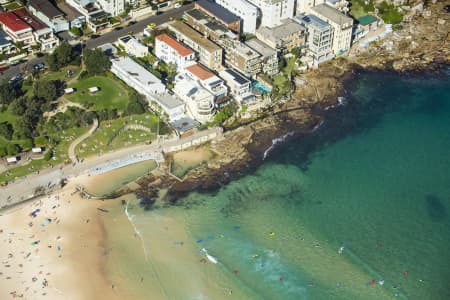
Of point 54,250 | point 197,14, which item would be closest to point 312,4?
point 197,14

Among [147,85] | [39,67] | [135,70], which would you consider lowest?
[147,85]

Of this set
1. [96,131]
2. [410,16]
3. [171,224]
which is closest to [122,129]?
[96,131]

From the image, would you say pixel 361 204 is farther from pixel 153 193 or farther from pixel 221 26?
pixel 221 26

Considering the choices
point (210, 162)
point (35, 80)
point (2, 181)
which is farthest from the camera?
point (35, 80)

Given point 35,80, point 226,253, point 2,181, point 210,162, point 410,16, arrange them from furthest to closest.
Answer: point 410,16 → point 35,80 → point 210,162 → point 2,181 → point 226,253

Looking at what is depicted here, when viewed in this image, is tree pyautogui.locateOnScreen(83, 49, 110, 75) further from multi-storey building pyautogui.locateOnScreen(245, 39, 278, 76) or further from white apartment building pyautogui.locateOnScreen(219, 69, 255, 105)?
multi-storey building pyautogui.locateOnScreen(245, 39, 278, 76)

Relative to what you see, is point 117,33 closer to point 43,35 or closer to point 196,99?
point 43,35

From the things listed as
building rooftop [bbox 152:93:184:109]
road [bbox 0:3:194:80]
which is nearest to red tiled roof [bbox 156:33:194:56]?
building rooftop [bbox 152:93:184:109]
